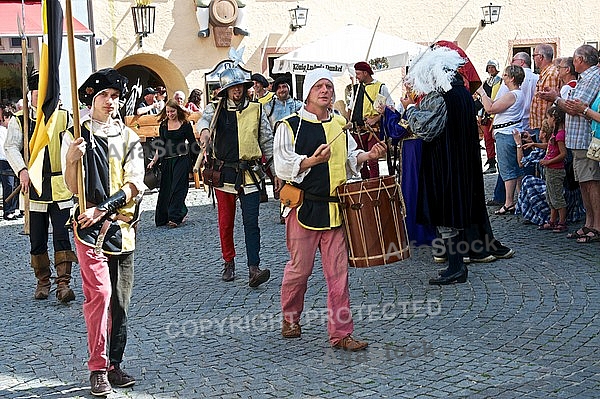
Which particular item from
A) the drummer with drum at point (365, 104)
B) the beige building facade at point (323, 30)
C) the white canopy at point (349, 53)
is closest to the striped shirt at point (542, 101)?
the drummer with drum at point (365, 104)

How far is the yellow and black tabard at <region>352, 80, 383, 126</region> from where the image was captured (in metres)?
11.8

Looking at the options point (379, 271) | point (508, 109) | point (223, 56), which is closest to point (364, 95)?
point (508, 109)

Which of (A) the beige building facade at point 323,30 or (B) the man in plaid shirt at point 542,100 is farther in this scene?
(A) the beige building facade at point 323,30

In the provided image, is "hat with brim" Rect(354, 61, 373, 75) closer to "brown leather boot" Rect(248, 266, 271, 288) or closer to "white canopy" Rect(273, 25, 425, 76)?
"white canopy" Rect(273, 25, 425, 76)

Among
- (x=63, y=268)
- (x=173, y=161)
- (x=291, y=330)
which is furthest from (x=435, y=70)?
(x=173, y=161)

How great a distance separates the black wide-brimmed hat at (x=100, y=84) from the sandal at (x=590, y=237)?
5.34m

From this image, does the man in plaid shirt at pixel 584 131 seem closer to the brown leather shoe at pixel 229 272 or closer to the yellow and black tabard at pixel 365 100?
the yellow and black tabard at pixel 365 100

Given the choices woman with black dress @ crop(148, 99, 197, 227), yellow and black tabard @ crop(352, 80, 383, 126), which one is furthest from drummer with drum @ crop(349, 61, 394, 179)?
woman with black dress @ crop(148, 99, 197, 227)

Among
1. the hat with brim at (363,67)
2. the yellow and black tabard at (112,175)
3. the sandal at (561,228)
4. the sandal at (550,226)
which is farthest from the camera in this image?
the hat with brim at (363,67)

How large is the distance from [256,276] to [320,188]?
201 centimetres

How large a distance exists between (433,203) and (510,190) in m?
Result: 3.41

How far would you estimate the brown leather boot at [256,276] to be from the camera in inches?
305

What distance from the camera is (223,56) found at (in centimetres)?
1939

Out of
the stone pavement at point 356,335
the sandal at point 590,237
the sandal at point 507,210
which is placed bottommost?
the stone pavement at point 356,335
